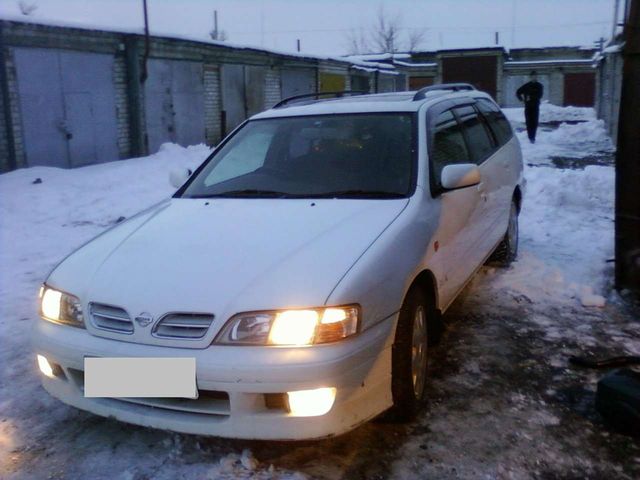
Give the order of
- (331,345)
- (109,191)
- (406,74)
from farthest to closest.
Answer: (406,74)
(109,191)
(331,345)

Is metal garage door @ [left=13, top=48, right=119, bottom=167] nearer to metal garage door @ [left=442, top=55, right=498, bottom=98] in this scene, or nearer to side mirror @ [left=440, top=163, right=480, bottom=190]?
side mirror @ [left=440, top=163, right=480, bottom=190]

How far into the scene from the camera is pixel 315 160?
394 cm

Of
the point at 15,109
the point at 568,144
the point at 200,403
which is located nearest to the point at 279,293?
the point at 200,403

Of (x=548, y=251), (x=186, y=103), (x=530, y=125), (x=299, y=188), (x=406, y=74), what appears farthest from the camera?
(x=406, y=74)

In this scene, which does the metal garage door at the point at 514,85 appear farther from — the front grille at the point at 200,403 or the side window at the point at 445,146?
the front grille at the point at 200,403

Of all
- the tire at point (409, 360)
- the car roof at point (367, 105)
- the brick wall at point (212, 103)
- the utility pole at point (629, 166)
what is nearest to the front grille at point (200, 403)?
the tire at point (409, 360)

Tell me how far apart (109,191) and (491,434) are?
331 inches

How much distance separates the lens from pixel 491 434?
3.04m

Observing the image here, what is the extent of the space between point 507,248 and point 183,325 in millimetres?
3818

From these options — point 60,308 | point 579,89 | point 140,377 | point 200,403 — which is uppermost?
point 60,308

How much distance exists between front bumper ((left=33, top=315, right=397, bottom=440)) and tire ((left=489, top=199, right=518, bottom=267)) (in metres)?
3.18

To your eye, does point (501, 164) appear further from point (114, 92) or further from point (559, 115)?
point (559, 115)

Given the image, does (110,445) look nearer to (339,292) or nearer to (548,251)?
(339,292)

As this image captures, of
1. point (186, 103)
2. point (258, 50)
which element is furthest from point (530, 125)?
point (186, 103)
